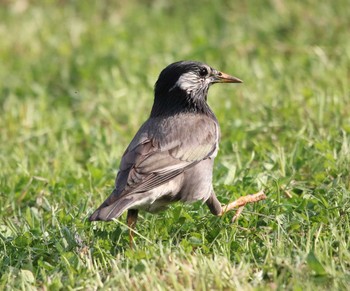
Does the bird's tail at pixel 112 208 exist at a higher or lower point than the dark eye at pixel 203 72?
lower

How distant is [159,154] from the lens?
5871mm

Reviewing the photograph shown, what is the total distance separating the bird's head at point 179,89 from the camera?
6.43 m

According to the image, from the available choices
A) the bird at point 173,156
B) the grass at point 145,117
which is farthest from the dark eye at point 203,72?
the grass at point 145,117

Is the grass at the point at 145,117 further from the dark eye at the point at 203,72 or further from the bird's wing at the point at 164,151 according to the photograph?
the dark eye at the point at 203,72

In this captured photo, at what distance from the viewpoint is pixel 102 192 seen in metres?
6.76

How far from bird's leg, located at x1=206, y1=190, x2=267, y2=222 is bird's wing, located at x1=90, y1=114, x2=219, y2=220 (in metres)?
0.31

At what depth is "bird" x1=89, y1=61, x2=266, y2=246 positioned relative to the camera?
556 centimetres

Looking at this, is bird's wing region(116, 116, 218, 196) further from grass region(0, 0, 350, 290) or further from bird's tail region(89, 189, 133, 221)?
grass region(0, 0, 350, 290)

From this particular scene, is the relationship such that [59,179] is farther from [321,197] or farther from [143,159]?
[321,197]

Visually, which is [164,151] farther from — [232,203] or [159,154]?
[232,203]

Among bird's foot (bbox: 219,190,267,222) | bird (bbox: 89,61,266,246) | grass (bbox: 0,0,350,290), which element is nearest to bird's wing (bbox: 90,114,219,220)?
bird (bbox: 89,61,266,246)

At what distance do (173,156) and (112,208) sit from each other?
2.64 feet

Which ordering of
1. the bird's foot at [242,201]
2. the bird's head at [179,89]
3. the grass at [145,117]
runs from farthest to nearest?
1. the bird's head at [179,89]
2. the bird's foot at [242,201]
3. the grass at [145,117]

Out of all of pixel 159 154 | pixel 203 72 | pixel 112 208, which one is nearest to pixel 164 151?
pixel 159 154
